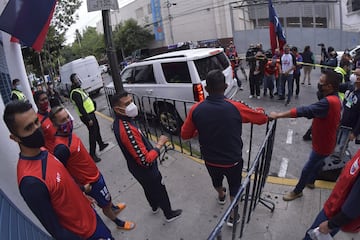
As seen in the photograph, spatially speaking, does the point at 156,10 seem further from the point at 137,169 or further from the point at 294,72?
the point at 137,169

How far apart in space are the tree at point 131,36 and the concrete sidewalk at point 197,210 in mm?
38157

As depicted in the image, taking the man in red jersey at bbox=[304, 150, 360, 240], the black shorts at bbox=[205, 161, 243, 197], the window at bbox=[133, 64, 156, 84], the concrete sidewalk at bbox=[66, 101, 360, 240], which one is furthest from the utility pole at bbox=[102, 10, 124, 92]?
the man in red jersey at bbox=[304, 150, 360, 240]

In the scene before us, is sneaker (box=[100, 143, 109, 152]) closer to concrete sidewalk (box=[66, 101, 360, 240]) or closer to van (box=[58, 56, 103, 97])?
concrete sidewalk (box=[66, 101, 360, 240])

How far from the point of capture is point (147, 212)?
144 inches

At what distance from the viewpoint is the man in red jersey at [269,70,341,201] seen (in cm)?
299

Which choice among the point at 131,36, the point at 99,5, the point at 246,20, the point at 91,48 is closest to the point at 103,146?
the point at 99,5

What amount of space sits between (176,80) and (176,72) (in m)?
0.18

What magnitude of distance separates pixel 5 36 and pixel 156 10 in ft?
124

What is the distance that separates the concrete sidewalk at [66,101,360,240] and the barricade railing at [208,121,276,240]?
0.20 metres

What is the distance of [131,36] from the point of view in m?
39.9

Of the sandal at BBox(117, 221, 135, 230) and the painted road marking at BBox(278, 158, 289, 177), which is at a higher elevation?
the sandal at BBox(117, 221, 135, 230)

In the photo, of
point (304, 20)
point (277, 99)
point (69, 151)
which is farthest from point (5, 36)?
point (304, 20)

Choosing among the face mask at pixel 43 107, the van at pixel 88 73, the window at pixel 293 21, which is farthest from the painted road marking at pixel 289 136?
the window at pixel 293 21

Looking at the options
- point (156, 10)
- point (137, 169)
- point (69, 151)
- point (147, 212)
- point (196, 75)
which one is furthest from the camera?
point (156, 10)
